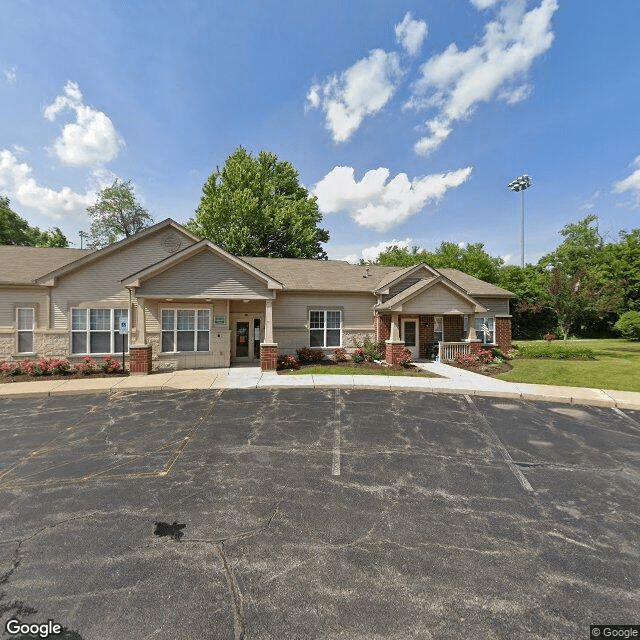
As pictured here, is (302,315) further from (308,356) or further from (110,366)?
(110,366)

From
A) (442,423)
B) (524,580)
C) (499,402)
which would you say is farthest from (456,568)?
(499,402)

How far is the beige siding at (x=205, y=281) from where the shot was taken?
13109mm

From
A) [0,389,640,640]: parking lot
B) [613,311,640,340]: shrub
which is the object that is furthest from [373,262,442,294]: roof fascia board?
[613,311,640,340]: shrub

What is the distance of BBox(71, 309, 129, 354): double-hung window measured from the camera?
13711 millimetres

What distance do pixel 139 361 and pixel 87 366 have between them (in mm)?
2257

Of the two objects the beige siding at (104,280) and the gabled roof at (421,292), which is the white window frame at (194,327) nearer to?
the beige siding at (104,280)

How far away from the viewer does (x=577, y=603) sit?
2.87 m

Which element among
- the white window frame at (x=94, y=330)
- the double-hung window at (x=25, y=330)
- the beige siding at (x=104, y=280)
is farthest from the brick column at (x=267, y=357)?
the double-hung window at (x=25, y=330)

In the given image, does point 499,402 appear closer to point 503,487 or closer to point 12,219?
point 503,487

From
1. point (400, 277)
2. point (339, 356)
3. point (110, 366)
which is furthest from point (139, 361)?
point (400, 277)

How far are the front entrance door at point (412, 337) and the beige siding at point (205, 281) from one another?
27.5 feet

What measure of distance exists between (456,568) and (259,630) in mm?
2110

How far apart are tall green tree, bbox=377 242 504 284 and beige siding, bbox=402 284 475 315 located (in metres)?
24.5

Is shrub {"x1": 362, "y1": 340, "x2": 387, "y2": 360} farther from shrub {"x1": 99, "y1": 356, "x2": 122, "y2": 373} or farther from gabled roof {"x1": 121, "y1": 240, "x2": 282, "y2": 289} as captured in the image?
shrub {"x1": 99, "y1": 356, "x2": 122, "y2": 373}
